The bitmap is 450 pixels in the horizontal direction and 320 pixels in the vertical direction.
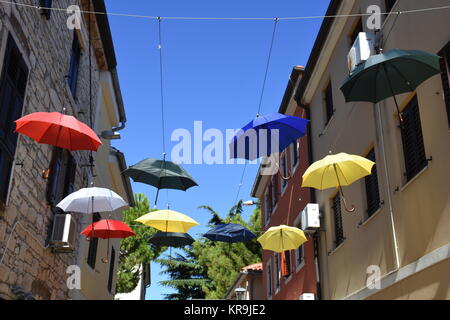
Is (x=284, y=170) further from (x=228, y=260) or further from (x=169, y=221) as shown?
(x=228, y=260)

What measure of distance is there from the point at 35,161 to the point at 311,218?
7389 mm

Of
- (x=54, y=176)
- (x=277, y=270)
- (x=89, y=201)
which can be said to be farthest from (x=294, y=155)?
(x=54, y=176)

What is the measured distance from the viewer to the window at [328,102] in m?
14.0

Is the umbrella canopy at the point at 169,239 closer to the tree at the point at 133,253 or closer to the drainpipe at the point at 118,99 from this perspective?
the drainpipe at the point at 118,99

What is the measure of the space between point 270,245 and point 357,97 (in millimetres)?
6766

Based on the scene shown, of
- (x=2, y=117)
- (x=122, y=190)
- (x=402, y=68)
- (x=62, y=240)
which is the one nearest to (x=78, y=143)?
(x=2, y=117)

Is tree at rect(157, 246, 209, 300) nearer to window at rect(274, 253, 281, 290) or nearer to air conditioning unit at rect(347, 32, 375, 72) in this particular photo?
window at rect(274, 253, 281, 290)

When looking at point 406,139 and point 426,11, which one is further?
point 406,139

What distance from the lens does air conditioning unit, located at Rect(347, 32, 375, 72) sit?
9.53 m

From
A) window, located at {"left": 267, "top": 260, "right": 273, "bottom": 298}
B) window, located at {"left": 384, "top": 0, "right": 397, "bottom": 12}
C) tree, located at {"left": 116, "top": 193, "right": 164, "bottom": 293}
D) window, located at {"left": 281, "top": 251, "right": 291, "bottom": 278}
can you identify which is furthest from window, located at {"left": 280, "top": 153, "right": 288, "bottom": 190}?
tree, located at {"left": 116, "top": 193, "right": 164, "bottom": 293}

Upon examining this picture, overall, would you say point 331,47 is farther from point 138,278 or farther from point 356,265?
point 138,278

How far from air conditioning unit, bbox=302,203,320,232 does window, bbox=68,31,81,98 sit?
678cm

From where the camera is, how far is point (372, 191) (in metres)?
10.6

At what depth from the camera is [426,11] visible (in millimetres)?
8102
